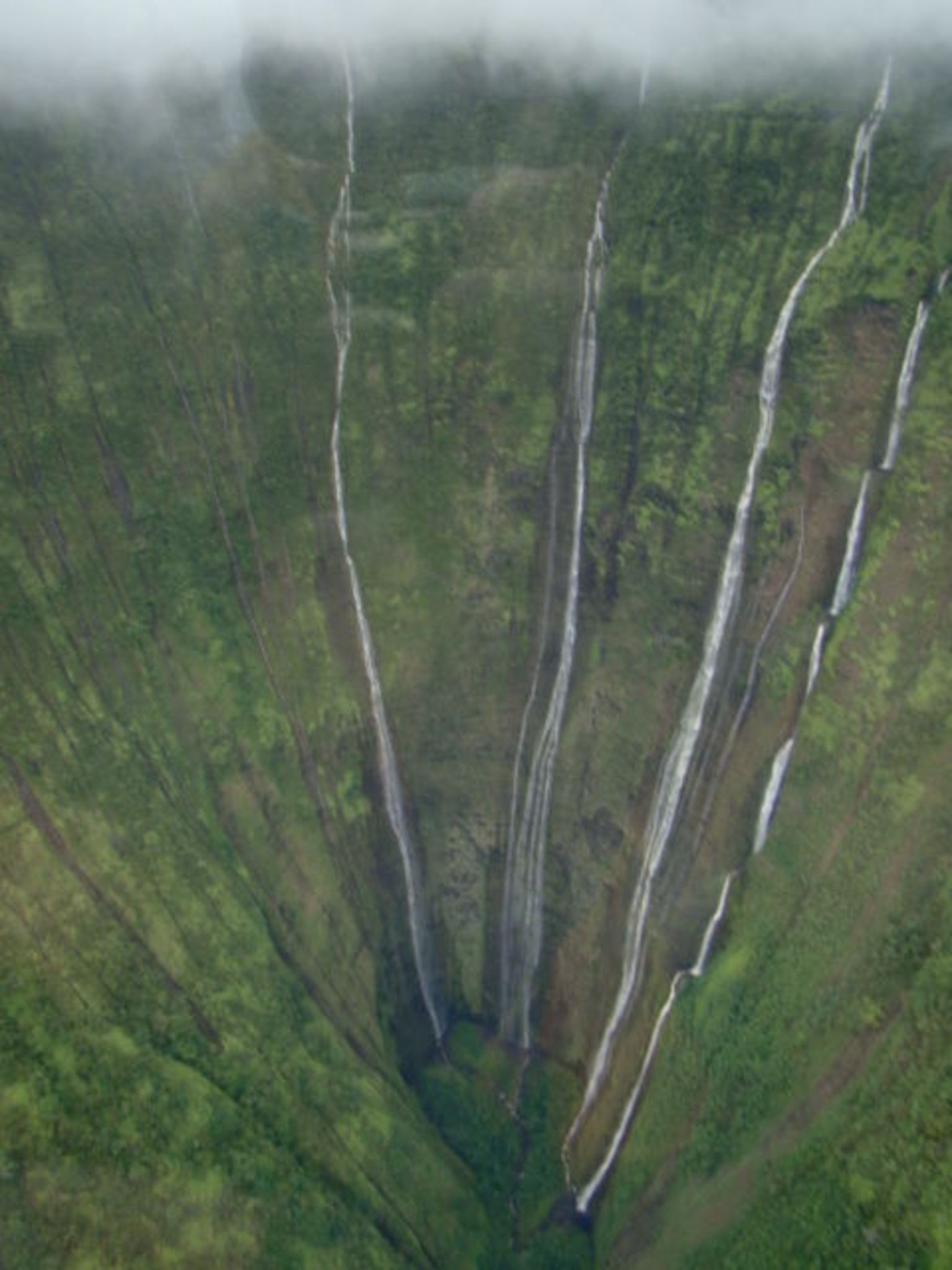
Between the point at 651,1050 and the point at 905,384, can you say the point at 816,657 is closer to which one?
the point at 905,384

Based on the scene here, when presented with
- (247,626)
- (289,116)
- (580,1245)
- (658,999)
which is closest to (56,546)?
(247,626)

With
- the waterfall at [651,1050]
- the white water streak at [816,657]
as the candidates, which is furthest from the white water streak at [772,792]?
the white water streak at [816,657]

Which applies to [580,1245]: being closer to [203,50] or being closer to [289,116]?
[289,116]

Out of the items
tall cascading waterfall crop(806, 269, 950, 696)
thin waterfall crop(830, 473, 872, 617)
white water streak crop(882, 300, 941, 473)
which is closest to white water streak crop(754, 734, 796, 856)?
tall cascading waterfall crop(806, 269, 950, 696)

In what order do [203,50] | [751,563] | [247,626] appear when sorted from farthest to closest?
[203,50] < [247,626] < [751,563]

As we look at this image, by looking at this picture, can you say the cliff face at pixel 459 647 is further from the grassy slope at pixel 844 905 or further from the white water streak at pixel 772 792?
the white water streak at pixel 772 792

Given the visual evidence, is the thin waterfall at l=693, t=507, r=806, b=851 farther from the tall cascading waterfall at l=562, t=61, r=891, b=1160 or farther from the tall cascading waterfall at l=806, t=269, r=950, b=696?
the tall cascading waterfall at l=806, t=269, r=950, b=696

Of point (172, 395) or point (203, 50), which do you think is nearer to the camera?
point (172, 395)
